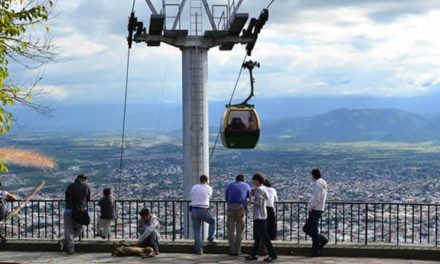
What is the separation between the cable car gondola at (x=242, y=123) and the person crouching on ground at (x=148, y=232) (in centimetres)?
648

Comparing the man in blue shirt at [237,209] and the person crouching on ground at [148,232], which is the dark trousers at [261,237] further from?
the person crouching on ground at [148,232]

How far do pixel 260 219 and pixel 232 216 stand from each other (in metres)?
0.81

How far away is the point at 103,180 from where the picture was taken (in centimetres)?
10481

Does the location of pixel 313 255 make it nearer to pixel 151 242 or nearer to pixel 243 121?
pixel 151 242

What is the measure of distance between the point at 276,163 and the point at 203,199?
14962 cm

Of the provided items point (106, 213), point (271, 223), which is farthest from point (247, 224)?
point (271, 223)

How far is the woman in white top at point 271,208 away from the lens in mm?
16828

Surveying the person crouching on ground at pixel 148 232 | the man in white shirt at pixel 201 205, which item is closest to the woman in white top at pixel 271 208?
the man in white shirt at pixel 201 205

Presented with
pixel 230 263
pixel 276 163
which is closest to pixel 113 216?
pixel 230 263

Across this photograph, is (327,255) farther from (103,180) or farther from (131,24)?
(103,180)

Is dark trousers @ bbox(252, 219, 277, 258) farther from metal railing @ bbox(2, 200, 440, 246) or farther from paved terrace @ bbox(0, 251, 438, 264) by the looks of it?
metal railing @ bbox(2, 200, 440, 246)

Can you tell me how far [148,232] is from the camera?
16.8m

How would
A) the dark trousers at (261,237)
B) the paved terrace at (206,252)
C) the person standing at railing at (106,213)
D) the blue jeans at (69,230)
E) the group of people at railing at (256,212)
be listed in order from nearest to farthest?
1. the dark trousers at (261,237)
2. the group of people at railing at (256,212)
3. the paved terrace at (206,252)
4. the blue jeans at (69,230)
5. the person standing at railing at (106,213)

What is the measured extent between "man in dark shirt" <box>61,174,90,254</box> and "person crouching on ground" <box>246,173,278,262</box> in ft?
11.4
